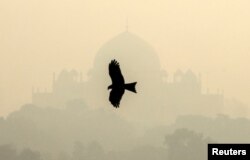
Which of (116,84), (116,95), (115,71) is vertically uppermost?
(115,71)

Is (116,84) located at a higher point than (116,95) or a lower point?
higher

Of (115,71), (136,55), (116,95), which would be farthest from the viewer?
(136,55)

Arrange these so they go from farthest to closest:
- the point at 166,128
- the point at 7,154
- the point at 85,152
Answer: the point at 166,128
the point at 85,152
the point at 7,154

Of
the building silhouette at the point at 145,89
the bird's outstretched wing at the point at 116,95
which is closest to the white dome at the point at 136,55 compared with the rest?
the building silhouette at the point at 145,89

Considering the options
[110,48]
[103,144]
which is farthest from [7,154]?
[110,48]

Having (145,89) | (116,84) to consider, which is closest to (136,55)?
(145,89)

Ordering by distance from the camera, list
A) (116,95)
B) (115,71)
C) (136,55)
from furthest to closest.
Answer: (136,55)
(116,95)
(115,71)

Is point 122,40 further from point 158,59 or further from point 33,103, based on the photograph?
point 33,103

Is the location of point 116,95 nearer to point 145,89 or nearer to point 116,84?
point 116,84

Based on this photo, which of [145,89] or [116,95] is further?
Result: [145,89]

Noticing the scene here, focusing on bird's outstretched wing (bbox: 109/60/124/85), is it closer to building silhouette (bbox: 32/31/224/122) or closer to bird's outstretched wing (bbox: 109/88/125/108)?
bird's outstretched wing (bbox: 109/88/125/108)
